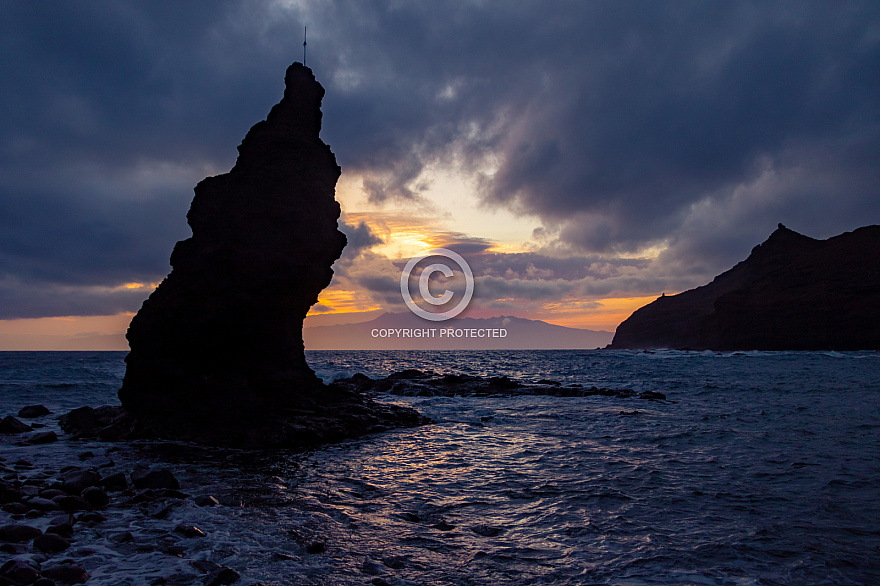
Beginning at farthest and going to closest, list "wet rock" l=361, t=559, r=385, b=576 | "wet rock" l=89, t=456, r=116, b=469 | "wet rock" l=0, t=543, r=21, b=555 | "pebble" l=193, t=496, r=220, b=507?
"wet rock" l=89, t=456, r=116, b=469 < "pebble" l=193, t=496, r=220, b=507 < "wet rock" l=361, t=559, r=385, b=576 < "wet rock" l=0, t=543, r=21, b=555

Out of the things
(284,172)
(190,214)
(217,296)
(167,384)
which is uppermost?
(284,172)

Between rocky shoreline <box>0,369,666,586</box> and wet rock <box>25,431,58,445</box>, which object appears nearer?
rocky shoreline <box>0,369,666,586</box>

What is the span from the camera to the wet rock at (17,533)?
634cm

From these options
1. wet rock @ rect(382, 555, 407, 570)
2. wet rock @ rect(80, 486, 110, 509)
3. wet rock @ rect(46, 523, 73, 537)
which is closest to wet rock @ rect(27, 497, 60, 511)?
wet rock @ rect(80, 486, 110, 509)

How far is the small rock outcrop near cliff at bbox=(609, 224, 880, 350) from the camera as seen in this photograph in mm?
108375

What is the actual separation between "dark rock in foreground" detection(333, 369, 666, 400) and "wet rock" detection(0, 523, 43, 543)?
74.6 feet

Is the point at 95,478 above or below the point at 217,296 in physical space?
below

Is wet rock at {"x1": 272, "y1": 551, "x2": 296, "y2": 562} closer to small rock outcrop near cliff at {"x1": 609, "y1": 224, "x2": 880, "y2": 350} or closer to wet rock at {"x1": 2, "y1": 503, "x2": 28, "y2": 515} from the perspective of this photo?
wet rock at {"x1": 2, "y1": 503, "x2": 28, "y2": 515}

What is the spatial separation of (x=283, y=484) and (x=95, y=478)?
153 inches

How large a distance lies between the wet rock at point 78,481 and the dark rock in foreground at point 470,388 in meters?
19.8

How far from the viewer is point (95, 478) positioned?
369 inches

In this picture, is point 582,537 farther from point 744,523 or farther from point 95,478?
point 95,478

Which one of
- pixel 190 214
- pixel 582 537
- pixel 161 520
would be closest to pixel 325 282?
pixel 190 214

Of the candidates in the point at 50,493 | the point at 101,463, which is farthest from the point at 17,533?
the point at 101,463
